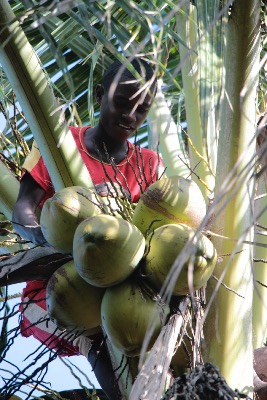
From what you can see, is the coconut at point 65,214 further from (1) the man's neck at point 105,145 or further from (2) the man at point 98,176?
(1) the man's neck at point 105,145

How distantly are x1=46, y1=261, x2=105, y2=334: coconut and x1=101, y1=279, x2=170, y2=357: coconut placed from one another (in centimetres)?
5

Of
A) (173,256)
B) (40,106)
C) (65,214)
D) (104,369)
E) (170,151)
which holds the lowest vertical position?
(104,369)

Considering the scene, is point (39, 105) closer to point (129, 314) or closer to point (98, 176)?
point (98, 176)

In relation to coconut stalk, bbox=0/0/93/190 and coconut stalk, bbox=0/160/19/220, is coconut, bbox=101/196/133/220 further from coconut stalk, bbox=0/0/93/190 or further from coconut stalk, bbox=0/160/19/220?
coconut stalk, bbox=0/160/19/220

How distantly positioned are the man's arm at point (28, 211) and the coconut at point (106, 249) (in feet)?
1.10

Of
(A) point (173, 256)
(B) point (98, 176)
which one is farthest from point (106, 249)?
(B) point (98, 176)

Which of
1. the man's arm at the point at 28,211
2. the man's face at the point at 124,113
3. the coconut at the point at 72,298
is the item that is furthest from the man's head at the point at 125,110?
the coconut at the point at 72,298

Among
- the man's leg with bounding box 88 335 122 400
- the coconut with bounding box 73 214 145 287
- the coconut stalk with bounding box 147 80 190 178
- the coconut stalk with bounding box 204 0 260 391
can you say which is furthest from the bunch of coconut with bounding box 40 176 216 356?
the coconut stalk with bounding box 147 80 190 178

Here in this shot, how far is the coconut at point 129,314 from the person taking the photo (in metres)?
1.67

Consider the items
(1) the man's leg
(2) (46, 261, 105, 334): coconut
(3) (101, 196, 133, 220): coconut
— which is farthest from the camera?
(1) the man's leg

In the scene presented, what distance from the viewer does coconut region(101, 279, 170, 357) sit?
1.67 metres

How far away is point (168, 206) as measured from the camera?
1816 millimetres

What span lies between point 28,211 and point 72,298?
0.55m

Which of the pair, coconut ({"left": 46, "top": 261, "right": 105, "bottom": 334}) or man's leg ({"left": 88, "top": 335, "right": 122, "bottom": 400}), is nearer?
coconut ({"left": 46, "top": 261, "right": 105, "bottom": 334})
